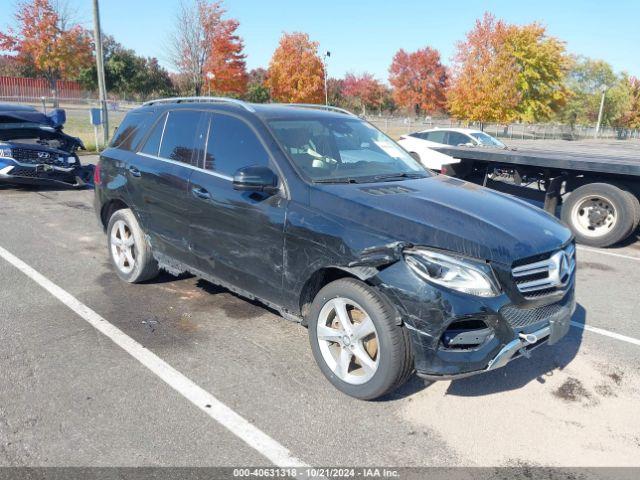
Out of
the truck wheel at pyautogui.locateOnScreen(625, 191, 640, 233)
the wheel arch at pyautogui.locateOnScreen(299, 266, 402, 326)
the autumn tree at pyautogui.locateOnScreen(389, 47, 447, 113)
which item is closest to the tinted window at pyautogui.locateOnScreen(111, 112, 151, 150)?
the wheel arch at pyautogui.locateOnScreen(299, 266, 402, 326)

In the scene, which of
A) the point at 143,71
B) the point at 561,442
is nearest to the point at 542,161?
the point at 561,442

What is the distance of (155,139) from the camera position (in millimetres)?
4988

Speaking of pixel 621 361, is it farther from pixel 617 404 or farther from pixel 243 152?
pixel 243 152

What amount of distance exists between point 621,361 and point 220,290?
3542 mm

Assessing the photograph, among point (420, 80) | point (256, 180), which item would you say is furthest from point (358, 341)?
point (420, 80)

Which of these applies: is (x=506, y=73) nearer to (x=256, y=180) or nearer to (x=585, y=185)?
(x=585, y=185)

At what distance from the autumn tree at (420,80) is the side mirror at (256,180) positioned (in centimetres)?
6883

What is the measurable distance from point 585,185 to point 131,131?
6455 mm

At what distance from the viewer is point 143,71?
58125 millimetres

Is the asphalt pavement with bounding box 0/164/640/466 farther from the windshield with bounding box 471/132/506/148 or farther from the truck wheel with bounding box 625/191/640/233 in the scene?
the windshield with bounding box 471/132/506/148

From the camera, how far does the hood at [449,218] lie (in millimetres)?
3047

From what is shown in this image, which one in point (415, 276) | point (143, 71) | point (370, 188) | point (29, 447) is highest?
point (143, 71)

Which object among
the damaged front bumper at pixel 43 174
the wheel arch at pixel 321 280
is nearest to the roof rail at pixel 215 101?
the wheel arch at pixel 321 280

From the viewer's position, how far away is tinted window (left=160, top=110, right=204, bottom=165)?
178 inches
